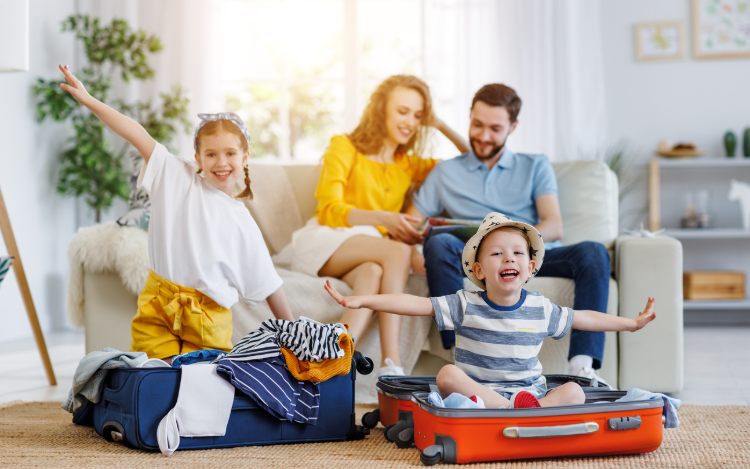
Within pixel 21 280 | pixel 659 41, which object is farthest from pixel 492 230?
pixel 659 41

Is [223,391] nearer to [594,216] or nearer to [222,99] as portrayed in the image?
[594,216]

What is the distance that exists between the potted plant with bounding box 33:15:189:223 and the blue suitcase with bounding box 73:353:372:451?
292 cm

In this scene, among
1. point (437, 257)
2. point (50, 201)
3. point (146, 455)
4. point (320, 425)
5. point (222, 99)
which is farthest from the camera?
point (222, 99)

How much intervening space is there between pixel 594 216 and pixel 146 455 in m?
1.84

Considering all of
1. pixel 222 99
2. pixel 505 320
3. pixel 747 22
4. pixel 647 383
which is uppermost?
pixel 747 22

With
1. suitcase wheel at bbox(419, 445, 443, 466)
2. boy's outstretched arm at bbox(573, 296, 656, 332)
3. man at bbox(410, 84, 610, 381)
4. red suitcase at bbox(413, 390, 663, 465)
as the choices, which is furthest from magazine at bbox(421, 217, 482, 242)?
suitcase wheel at bbox(419, 445, 443, 466)

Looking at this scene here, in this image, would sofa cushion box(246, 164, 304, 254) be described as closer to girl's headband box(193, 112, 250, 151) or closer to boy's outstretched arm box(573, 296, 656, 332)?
girl's headband box(193, 112, 250, 151)

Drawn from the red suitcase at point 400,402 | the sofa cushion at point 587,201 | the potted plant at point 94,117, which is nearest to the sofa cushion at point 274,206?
the sofa cushion at point 587,201

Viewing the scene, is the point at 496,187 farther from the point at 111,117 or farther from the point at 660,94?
the point at 660,94

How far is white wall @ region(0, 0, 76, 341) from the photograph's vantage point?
14.9ft

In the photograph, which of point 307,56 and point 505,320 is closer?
point 505,320

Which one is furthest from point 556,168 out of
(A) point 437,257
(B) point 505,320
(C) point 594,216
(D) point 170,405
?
(D) point 170,405

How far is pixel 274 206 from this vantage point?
3.34 meters

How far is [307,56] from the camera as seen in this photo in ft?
18.5
